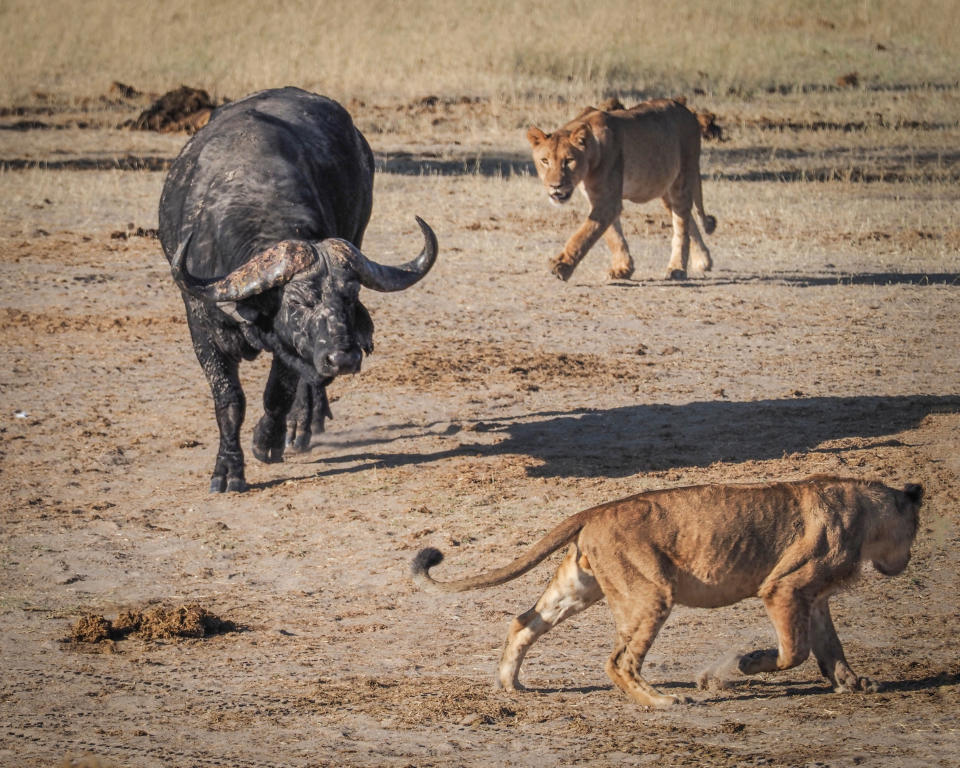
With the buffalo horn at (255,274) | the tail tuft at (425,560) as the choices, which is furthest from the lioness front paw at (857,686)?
the buffalo horn at (255,274)

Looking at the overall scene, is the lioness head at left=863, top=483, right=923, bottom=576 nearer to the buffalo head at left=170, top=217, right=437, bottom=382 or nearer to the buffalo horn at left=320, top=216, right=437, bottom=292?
the buffalo head at left=170, top=217, right=437, bottom=382

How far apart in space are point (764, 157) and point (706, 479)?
38.6 feet

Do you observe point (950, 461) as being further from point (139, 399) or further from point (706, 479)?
point (139, 399)

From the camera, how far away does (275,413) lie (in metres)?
8.35

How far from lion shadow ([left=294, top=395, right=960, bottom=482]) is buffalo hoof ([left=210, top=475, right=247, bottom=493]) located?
1.67ft

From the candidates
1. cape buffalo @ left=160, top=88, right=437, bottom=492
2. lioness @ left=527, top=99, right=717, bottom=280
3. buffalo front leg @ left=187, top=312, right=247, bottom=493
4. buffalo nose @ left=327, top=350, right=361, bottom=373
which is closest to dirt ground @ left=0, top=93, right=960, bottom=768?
buffalo front leg @ left=187, top=312, right=247, bottom=493

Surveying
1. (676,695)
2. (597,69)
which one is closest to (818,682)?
(676,695)

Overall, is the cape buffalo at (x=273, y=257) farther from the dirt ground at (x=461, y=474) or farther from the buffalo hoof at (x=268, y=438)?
the dirt ground at (x=461, y=474)

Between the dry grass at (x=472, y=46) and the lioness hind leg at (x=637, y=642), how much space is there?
59.9 feet

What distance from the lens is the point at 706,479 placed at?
317 inches

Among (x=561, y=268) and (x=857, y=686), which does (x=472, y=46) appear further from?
(x=857, y=686)

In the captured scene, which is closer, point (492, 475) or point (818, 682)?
point (818, 682)

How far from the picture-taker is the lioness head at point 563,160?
40.1ft

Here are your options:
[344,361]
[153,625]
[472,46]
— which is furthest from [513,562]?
[472,46]
